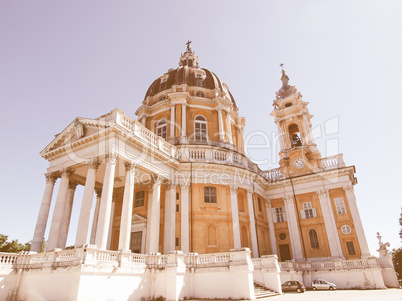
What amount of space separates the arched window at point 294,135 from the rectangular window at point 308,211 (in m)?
7.59

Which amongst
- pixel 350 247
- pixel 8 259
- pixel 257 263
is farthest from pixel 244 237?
pixel 8 259

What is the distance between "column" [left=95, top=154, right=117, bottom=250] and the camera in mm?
13539

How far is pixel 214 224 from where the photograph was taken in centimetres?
2038

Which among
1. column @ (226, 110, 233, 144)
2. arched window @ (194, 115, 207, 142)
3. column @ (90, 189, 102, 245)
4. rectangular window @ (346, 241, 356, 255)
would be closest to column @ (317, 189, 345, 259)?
rectangular window @ (346, 241, 356, 255)

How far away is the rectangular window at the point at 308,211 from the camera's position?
80.3 ft

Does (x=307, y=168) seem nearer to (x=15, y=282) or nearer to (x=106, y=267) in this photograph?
(x=106, y=267)

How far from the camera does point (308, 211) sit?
2478 cm

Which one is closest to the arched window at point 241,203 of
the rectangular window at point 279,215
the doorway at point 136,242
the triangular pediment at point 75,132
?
the rectangular window at point 279,215

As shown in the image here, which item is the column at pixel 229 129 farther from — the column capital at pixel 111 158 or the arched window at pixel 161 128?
the column capital at pixel 111 158

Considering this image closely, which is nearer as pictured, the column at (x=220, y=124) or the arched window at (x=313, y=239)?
A: the arched window at (x=313, y=239)

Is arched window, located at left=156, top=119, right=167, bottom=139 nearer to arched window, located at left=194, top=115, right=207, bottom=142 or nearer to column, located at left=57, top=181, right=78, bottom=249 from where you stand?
arched window, located at left=194, top=115, right=207, bottom=142

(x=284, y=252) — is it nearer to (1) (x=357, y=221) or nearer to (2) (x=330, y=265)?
(2) (x=330, y=265)

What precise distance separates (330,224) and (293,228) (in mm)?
3081

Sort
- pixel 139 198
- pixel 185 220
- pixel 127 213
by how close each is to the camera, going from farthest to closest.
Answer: pixel 139 198 < pixel 185 220 < pixel 127 213
